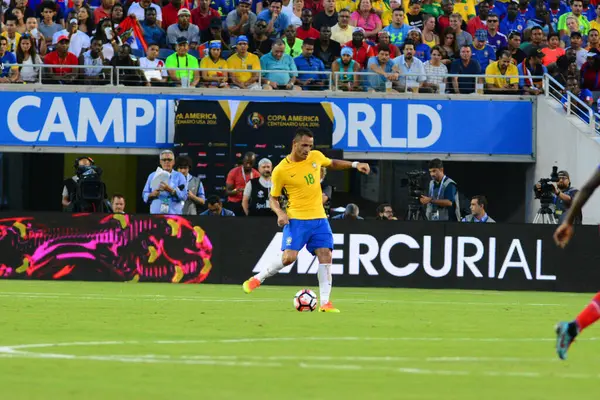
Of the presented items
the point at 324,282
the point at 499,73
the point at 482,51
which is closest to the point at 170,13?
the point at 482,51

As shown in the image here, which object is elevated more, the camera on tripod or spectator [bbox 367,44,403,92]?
spectator [bbox 367,44,403,92]

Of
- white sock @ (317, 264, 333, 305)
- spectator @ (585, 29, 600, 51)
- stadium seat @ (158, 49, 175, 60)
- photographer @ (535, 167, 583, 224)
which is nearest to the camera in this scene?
white sock @ (317, 264, 333, 305)

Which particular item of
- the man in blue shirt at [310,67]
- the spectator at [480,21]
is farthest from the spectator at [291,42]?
the spectator at [480,21]

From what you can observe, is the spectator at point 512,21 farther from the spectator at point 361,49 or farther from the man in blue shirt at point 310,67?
the man in blue shirt at point 310,67

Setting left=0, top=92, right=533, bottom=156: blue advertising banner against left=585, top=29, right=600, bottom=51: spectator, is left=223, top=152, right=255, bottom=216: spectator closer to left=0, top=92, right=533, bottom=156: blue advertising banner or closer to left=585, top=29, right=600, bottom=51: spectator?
left=0, top=92, right=533, bottom=156: blue advertising banner

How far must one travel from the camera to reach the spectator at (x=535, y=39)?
29281 millimetres

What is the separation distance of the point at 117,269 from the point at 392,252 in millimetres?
4540

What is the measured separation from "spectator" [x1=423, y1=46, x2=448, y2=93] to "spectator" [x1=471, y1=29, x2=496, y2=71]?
802 millimetres

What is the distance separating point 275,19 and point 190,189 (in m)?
6.04

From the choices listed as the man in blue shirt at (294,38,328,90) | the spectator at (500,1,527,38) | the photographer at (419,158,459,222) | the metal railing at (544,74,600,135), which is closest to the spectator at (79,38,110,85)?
the man in blue shirt at (294,38,328,90)

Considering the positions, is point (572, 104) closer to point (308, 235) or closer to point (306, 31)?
point (306, 31)

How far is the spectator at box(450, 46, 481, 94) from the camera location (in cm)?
2816

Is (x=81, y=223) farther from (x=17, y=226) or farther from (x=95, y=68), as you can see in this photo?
(x=95, y=68)

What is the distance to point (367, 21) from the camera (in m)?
29.0
